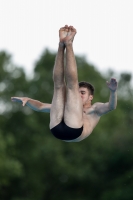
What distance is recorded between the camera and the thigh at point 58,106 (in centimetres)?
1279

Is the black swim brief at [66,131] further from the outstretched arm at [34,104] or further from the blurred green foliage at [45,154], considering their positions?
the blurred green foliage at [45,154]

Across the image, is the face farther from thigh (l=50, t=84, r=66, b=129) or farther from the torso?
thigh (l=50, t=84, r=66, b=129)

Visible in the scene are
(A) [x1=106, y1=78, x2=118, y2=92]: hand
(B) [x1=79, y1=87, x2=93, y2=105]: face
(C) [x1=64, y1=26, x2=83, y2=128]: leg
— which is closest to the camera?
(A) [x1=106, y1=78, x2=118, y2=92]: hand

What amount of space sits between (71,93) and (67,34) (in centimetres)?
116

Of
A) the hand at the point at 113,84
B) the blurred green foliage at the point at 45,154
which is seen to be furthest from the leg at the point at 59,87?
the blurred green foliage at the point at 45,154

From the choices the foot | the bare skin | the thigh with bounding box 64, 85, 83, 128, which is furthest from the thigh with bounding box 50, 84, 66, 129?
the foot

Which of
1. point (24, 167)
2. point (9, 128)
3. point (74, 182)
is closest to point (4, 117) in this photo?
point (9, 128)

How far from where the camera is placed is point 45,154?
4828 cm

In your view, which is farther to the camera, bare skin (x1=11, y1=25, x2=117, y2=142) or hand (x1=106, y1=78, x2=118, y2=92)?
bare skin (x1=11, y1=25, x2=117, y2=142)

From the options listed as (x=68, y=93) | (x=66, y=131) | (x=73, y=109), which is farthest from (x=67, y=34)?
(x=66, y=131)

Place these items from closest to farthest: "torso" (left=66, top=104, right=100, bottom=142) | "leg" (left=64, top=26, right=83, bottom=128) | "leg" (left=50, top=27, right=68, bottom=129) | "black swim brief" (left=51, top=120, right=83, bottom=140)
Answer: "leg" (left=64, top=26, right=83, bottom=128) < "leg" (left=50, top=27, right=68, bottom=129) < "black swim brief" (left=51, top=120, right=83, bottom=140) < "torso" (left=66, top=104, right=100, bottom=142)

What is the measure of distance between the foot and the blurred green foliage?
3279 centimetres

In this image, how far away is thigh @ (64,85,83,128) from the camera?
1270 cm

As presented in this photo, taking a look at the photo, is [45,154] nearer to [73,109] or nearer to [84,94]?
[84,94]
